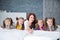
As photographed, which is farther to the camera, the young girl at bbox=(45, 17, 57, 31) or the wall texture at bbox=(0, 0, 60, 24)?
the wall texture at bbox=(0, 0, 60, 24)

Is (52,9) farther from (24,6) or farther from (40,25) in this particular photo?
(40,25)

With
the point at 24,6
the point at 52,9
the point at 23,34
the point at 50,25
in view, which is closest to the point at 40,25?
the point at 50,25

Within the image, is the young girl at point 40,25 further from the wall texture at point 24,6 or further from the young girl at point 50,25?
the wall texture at point 24,6

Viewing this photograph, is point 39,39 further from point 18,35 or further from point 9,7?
point 9,7

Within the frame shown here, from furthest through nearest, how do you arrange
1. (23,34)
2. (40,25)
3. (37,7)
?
(37,7), (40,25), (23,34)

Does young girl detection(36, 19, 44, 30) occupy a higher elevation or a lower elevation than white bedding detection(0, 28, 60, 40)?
higher

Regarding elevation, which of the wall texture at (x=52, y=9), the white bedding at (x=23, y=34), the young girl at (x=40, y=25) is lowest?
the white bedding at (x=23, y=34)

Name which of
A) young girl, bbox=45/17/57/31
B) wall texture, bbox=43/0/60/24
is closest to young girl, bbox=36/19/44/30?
young girl, bbox=45/17/57/31

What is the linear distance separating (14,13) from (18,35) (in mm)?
2002

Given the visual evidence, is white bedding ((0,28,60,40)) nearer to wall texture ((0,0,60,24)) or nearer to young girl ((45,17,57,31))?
young girl ((45,17,57,31))

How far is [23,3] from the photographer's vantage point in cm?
335

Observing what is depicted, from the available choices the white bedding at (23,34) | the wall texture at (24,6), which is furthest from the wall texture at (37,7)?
the white bedding at (23,34)

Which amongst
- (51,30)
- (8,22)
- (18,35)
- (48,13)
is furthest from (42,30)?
(48,13)

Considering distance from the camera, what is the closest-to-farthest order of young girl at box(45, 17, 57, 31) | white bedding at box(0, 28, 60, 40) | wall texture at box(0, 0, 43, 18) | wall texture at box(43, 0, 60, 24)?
white bedding at box(0, 28, 60, 40) < young girl at box(45, 17, 57, 31) < wall texture at box(43, 0, 60, 24) < wall texture at box(0, 0, 43, 18)
